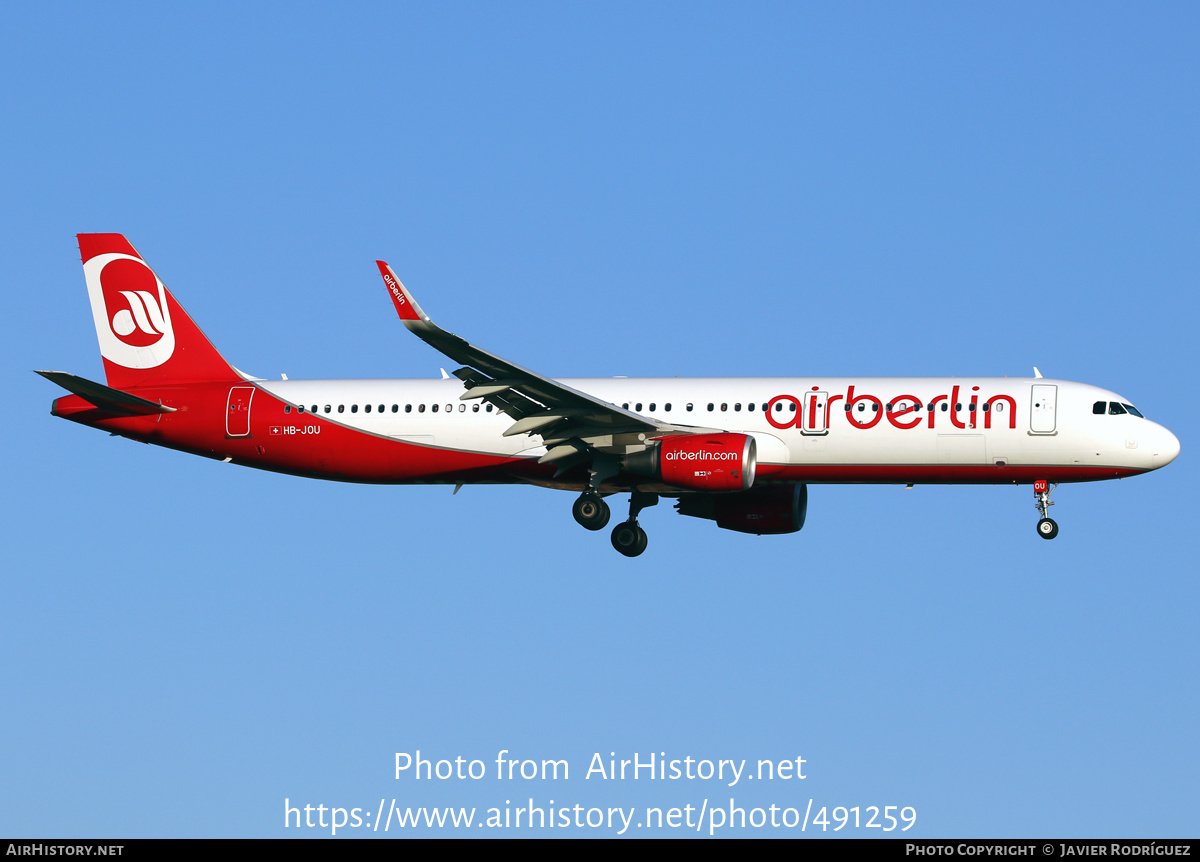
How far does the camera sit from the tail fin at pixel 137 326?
43.1 meters

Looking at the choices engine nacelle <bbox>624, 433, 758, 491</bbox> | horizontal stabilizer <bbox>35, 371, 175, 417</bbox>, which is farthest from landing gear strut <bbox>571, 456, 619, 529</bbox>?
horizontal stabilizer <bbox>35, 371, 175, 417</bbox>

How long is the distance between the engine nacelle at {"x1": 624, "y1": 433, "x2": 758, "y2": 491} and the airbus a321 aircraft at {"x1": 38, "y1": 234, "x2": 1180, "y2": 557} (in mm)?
44

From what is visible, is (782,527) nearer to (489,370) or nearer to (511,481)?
(511,481)

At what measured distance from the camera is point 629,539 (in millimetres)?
41000

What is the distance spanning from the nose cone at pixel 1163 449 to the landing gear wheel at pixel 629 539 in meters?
12.8

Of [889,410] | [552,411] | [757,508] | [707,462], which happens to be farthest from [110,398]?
[889,410]

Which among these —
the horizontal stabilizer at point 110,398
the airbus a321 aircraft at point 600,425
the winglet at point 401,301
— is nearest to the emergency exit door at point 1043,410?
the airbus a321 aircraft at point 600,425

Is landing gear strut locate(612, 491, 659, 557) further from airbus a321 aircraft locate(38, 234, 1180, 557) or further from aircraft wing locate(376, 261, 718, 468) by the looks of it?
aircraft wing locate(376, 261, 718, 468)

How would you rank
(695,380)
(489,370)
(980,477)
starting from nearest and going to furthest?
(489,370) → (980,477) → (695,380)

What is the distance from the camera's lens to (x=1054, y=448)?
122 ft

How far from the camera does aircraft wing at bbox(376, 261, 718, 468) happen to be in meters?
35.2

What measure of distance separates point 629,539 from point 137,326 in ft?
48.9

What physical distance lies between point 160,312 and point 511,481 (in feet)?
37.3

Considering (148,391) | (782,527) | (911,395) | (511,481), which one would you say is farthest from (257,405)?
(911,395)
